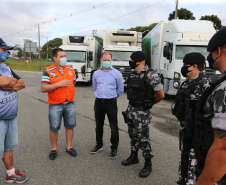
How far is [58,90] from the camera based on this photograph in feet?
10.3

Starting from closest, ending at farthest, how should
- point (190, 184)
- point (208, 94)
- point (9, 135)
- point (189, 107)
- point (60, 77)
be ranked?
point (208, 94) → point (189, 107) → point (190, 184) → point (9, 135) → point (60, 77)

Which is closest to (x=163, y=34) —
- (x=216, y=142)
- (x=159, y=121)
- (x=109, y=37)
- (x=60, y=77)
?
(x=109, y=37)

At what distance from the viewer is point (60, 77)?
3.15m

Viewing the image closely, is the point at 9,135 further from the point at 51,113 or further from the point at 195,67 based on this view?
the point at 195,67

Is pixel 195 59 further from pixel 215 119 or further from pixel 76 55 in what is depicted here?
pixel 76 55

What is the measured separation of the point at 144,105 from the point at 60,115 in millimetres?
1481

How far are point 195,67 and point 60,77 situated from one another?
2.07 meters

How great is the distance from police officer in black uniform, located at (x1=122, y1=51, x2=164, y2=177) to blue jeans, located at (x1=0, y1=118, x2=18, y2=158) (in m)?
1.66

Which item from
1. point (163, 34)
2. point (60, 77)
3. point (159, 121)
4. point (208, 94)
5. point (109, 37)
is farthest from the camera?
point (109, 37)

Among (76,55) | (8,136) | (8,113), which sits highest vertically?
(76,55)

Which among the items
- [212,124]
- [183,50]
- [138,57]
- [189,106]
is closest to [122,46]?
[183,50]

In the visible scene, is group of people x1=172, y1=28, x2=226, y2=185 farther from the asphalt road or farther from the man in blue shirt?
the man in blue shirt

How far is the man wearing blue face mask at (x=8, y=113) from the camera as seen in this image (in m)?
Result: 2.31

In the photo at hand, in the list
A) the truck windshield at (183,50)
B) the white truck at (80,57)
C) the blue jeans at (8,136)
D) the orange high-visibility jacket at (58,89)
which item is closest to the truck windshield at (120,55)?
the white truck at (80,57)
